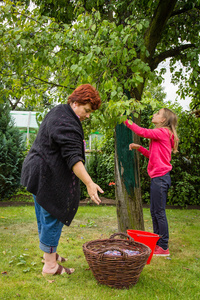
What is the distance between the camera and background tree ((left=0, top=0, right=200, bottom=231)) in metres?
2.63

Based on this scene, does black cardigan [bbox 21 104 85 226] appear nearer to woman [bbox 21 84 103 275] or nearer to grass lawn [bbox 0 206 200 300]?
woman [bbox 21 84 103 275]

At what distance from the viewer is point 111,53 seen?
8.75ft

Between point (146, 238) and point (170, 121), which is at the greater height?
point (170, 121)

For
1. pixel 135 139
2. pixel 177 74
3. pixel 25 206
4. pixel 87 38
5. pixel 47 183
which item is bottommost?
pixel 25 206

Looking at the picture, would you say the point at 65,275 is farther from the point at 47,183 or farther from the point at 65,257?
the point at 47,183

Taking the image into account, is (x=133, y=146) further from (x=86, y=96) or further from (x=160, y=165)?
(x=86, y=96)

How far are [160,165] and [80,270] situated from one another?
1410 mm

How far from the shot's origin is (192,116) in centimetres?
551

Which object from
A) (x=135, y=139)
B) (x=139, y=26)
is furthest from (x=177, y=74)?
(x=139, y=26)

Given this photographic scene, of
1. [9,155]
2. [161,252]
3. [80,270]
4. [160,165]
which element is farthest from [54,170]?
[9,155]

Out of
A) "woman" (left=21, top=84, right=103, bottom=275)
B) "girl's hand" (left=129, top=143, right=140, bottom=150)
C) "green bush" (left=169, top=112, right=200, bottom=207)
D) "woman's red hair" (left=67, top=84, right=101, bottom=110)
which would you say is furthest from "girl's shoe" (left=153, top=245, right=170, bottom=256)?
"green bush" (left=169, top=112, right=200, bottom=207)

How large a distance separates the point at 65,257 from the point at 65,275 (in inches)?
22.4

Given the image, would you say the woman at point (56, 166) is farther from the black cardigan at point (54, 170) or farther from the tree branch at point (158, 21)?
the tree branch at point (158, 21)

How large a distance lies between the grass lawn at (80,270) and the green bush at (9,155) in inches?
106
